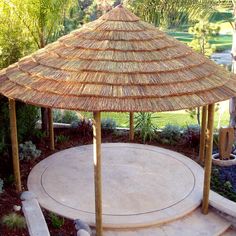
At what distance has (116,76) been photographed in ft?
22.3

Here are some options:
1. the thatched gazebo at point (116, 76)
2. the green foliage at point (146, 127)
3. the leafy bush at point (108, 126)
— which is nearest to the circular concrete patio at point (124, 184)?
the green foliage at point (146, 127)

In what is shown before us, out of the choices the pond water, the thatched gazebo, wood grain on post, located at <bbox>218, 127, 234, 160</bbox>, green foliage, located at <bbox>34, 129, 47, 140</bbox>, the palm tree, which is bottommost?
the pond water

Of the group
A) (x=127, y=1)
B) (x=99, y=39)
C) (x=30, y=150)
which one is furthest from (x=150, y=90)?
(x=127, y=1)

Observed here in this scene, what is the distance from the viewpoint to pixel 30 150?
10.4 m

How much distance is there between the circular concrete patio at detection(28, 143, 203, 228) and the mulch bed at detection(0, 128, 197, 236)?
0.28m

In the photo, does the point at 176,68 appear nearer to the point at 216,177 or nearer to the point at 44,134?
the point at 216,177

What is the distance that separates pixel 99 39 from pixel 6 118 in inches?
141

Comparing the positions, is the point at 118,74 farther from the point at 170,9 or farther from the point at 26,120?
the point at 170,9

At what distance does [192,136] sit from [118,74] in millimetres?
5392

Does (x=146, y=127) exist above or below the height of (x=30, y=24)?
below

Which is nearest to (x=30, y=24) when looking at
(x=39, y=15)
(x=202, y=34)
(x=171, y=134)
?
(x=39, y=15)

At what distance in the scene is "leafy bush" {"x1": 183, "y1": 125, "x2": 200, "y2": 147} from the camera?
37.9ft

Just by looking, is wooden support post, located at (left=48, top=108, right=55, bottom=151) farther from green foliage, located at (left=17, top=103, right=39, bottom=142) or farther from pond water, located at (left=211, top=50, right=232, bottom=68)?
pond water, located at (left=211, top=50, right=232, bottom=68)

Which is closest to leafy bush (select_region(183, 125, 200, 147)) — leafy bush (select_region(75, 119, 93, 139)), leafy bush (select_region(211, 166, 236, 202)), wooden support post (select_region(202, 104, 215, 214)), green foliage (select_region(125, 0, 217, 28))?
leafy bush (select_region(211, 166, 236, 202))
